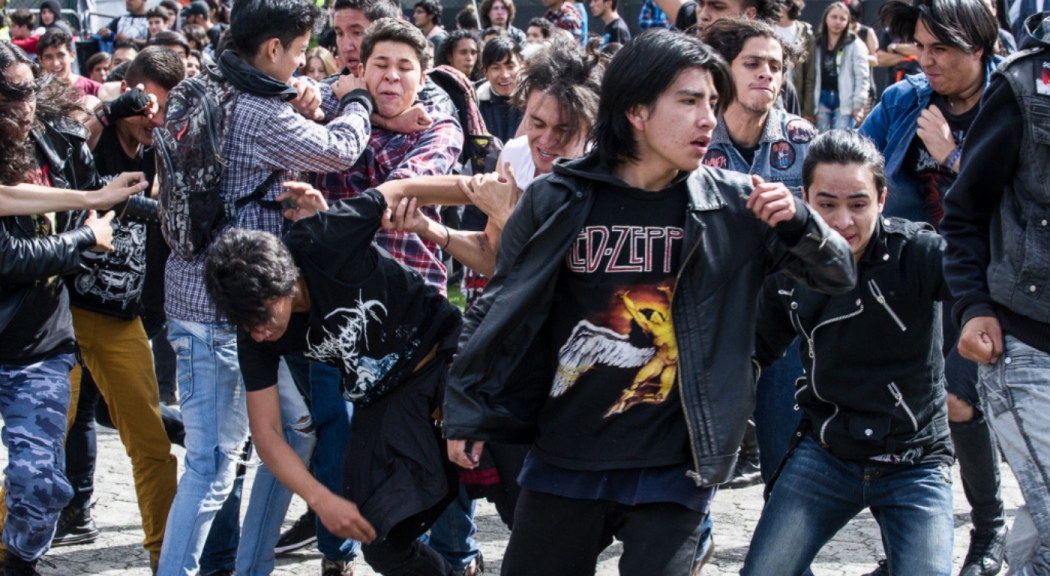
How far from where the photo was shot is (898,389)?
3.45 metres

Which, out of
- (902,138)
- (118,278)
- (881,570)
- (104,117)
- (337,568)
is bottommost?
(337,568)

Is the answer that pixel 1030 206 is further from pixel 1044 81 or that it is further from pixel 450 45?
pixel 450 45

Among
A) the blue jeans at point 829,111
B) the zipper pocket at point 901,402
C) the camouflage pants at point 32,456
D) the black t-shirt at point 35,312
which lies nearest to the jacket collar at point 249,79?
the black t-shirt at point 35,312

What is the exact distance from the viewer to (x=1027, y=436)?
3.06 meters

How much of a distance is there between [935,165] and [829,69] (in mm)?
7013

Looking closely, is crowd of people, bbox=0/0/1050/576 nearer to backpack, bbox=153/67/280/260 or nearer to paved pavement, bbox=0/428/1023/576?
backpack, bbox=153/67/280/260

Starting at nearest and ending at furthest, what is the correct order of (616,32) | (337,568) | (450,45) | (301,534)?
(337,568)
(301,534)
(450,45)
(616,32)

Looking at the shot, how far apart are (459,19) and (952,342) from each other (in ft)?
29.4

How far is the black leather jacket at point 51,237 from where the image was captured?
14.1ft

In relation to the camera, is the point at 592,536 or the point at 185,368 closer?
the point at 592,536

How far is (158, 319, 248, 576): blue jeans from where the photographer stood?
4172 millimetres

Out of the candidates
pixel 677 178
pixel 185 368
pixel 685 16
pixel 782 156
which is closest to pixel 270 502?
pixel 185 368

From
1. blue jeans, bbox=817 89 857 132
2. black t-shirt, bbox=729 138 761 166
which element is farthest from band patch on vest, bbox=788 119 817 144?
blue jeans, bbox=817 89 857 132

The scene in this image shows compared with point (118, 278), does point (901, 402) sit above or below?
above
